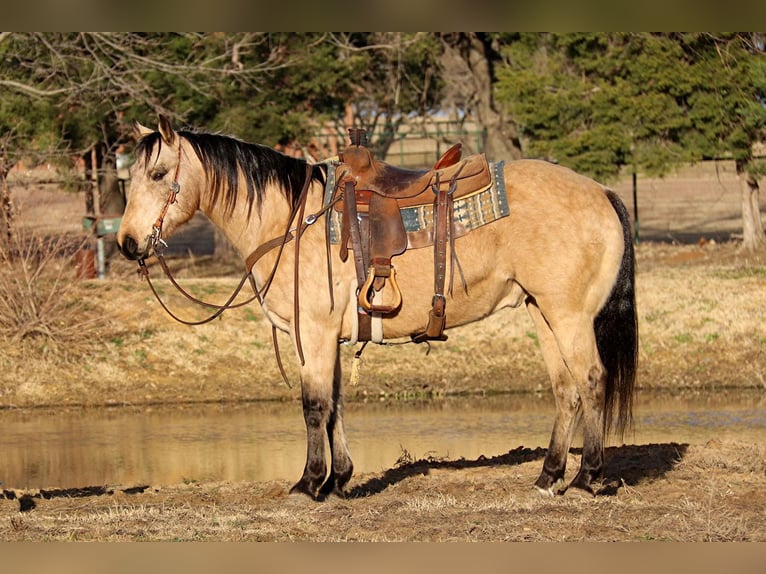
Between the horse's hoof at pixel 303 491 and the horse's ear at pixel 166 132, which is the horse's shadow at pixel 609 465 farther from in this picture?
the horse's ear at pixel 166 132

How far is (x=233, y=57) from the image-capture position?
18906 millimetres

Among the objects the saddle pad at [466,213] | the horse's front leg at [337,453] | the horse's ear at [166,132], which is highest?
the horse's ear at [166,132]

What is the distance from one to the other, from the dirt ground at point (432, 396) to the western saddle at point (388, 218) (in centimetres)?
126

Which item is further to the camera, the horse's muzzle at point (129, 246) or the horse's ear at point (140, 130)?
the horse's ear at point (140, 130)

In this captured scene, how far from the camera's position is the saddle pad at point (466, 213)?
730 cm

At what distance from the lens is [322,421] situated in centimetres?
739

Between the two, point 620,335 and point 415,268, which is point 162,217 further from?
point 620,335

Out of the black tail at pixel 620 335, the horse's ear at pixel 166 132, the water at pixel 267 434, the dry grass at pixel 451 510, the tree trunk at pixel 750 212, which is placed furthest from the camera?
the tree trunk at pixel 750 212

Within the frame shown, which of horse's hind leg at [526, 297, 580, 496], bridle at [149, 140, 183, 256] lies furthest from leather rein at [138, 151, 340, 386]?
horse's hind leg at [526, 297, 580, 496]

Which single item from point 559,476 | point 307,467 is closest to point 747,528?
point 559,476

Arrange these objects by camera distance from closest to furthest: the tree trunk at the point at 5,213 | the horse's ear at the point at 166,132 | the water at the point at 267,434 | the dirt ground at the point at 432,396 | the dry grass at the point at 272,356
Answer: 1. the dirt ground at the point at 432,396
2. the horse's ear at the point at 166,132
3. the water at the point at 267,434
4. the dry grass at the point at 272,356
5. the tree trunk at the point at 5,213

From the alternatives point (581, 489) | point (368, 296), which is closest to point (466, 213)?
point (368, 296)

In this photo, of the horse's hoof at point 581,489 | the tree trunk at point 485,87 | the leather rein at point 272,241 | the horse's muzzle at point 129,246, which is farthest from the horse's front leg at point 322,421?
the tree trunk at point 485,87

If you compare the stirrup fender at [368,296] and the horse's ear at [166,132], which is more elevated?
the horse's ear at [166,132]
